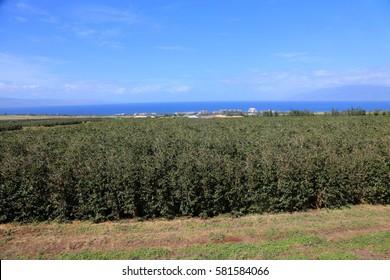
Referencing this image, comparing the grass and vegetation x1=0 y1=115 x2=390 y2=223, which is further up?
vegetation x1=0 y1=115 x2=390 y2=223

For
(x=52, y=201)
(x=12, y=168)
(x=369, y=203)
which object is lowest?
(x=369, y=203)

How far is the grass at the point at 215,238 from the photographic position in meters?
4.36

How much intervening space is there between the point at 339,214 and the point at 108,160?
5198 mm

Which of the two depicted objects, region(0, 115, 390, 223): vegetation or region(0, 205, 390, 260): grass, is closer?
region(0, 205, 390, 260): grass

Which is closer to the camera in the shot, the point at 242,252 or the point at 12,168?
the point at 242,252

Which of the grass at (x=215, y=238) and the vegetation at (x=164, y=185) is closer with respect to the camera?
the grass at (x=215, y=238)

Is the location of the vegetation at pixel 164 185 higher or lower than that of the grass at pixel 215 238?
higher

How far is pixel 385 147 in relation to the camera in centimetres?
732

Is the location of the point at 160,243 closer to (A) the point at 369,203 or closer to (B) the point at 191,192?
(B) the point at 191,192

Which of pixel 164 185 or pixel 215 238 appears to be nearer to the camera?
pixel 215 238

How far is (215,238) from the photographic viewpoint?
4.91 meters

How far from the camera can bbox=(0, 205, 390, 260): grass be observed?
14.3 feet

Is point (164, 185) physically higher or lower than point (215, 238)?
higher
